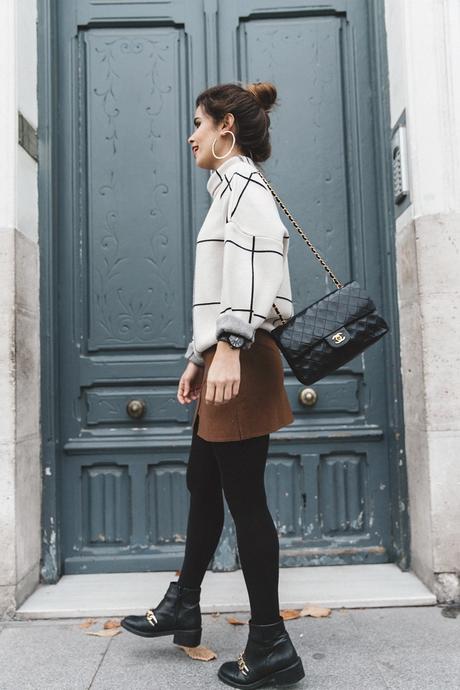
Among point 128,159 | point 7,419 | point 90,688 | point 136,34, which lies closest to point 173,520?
→ point 7,419

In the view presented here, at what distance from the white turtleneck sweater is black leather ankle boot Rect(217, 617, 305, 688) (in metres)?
0.99

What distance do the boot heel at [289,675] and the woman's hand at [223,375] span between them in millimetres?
951

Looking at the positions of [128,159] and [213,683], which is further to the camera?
[128,159]

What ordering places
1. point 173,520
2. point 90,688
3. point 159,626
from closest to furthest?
point 90,688 < point 159,626 < point 173,520

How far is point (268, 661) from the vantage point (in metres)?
2.16

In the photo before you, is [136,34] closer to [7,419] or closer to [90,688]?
[7,419]

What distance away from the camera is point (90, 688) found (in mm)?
2240

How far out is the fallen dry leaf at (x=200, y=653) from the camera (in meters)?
2.43

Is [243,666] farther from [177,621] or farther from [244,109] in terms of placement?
[244,109]

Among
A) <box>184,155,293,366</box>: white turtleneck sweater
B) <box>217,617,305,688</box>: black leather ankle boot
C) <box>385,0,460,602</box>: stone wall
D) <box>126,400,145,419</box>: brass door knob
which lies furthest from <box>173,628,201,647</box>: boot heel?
<box>126,400,145,419</box>: brass door knob

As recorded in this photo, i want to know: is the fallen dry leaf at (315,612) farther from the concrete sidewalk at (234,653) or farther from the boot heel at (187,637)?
the boot heel at (187,637)

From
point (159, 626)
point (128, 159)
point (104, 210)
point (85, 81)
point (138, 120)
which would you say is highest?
point (85, 81)

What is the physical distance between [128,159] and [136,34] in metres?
0.72

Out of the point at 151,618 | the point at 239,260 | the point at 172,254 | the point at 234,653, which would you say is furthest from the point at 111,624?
the point at 172,254
